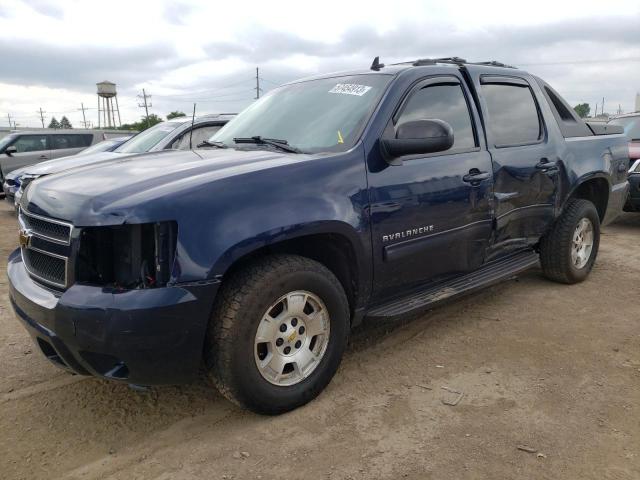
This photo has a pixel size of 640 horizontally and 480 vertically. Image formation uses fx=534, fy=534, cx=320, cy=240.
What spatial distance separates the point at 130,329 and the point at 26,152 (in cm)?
1181

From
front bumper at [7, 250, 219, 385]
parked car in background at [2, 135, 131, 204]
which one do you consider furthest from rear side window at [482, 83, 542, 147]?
parked car in background at [2, 135, 131, 204]

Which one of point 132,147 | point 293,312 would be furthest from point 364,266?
point 132,147

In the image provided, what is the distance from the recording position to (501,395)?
301 centimetres

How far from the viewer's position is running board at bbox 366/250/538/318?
3.32 m

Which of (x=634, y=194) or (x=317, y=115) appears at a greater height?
(x=317, y=115)

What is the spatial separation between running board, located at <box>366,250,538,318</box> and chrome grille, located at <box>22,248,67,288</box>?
66.7 inches

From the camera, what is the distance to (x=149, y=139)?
25.1 ft

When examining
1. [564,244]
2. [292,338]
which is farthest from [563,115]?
[292,338]

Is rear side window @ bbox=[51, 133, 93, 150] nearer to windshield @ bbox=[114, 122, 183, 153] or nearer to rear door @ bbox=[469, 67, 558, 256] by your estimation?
windshield @ bbox=[114, 122, 183, 153]

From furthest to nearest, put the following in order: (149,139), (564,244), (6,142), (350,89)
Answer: (6,142), (149,139), (564,244), (350,89)

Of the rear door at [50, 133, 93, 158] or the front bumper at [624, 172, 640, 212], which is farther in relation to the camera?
the rear door at [50, 133, 93, 158]

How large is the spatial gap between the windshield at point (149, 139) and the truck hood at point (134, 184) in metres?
4.39

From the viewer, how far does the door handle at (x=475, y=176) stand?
358 centimetres

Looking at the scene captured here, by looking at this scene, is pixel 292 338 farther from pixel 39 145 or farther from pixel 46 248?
pixel 39 145
